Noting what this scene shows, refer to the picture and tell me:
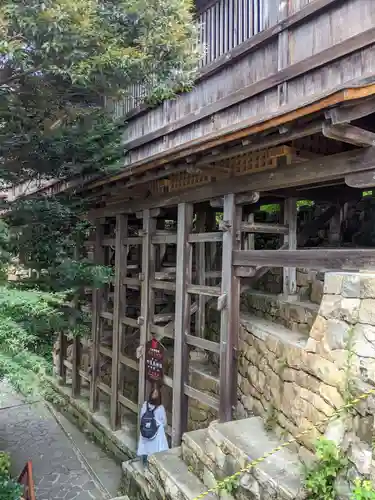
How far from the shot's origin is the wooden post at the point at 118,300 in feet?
28.3

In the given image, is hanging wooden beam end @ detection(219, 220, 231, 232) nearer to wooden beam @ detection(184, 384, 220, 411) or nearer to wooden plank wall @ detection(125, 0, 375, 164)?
wooden plank wall @ detection(125, 0, 375, 164)


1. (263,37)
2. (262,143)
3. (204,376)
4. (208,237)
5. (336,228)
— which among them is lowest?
(204,376)

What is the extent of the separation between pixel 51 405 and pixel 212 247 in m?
7.12

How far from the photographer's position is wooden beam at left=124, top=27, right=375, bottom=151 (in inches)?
177

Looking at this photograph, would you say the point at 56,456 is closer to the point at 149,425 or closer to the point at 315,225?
the point at 149,425

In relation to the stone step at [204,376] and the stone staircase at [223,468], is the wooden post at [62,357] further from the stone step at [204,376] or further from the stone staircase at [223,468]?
the stone staircase at [223,468]

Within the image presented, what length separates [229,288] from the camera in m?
5.62

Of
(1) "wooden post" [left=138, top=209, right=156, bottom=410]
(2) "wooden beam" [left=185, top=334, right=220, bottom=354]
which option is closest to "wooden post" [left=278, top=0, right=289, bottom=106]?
(1) "wooden post" [left=138, top=209, right=156, bottom=410]

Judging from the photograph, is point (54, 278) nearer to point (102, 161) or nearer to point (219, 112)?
point (102, 161)

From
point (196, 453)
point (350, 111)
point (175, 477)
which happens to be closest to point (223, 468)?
point (196, 453)

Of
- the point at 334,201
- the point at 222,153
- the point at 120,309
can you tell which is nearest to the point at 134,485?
the point at 120,309

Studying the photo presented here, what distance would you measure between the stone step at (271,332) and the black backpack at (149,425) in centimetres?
239

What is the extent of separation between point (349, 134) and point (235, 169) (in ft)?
6.69

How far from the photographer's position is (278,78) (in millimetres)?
5449
